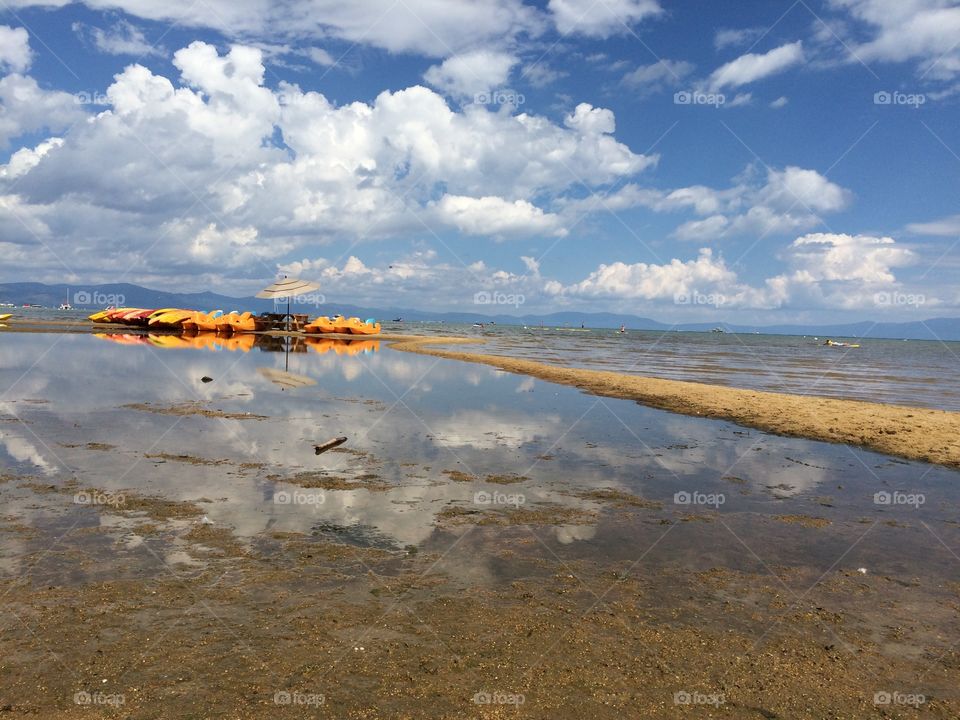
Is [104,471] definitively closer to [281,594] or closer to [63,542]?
[63,542]

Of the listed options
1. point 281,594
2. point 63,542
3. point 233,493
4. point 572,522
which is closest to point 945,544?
point 572,522

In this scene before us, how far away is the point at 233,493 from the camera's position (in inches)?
384

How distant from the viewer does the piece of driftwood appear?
12828mm
